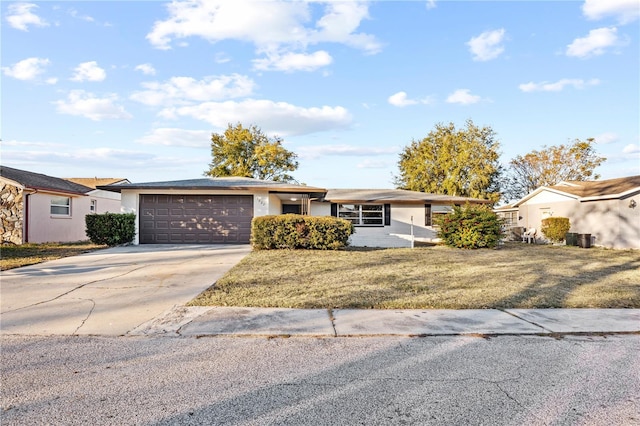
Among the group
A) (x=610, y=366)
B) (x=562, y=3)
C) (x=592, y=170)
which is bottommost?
(x=610, y=366)

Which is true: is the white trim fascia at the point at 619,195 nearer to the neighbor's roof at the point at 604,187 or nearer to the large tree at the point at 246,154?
the neighbor's roof at the point at 604,187

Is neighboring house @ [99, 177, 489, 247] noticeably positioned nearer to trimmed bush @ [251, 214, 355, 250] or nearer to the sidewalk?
trimmed bush @ [251, 214, 355, 250]

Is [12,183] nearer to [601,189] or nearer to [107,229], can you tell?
[107,229]

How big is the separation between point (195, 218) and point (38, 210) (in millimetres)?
7251

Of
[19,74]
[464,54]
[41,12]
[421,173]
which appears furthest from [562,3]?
[421,173]

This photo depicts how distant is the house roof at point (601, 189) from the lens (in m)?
17.2

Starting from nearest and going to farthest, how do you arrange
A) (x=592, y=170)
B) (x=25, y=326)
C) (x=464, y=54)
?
(x=25, y=326) < (x=464, y=54) < (x=592, y=170)

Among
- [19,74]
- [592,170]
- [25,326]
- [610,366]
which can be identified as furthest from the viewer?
[592,170]

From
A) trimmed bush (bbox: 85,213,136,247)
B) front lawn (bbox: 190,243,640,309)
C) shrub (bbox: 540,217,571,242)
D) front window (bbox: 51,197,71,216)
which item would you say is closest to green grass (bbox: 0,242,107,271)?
trimmed bush (bbox: 85,213,136,247)

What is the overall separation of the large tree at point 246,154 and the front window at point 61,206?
52.2 ft

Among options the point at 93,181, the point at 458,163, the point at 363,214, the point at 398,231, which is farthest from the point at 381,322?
the point at 458,163

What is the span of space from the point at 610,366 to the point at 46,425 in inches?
182

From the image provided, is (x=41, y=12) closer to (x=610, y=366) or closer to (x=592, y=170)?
(x=610, y=366)

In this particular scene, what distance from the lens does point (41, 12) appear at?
975cm
